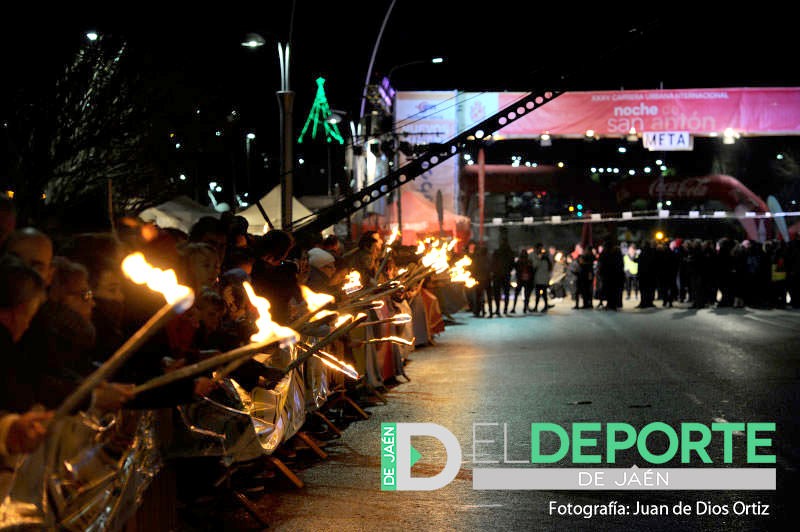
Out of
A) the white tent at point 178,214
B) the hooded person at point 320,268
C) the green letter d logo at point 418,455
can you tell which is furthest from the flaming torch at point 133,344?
the white tent at point 178,214

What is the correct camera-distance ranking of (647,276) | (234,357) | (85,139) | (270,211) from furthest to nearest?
1. (647,276)
2. (270,211)
3. (85,139)
4. (234,357)

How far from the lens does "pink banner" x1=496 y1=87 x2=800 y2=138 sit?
35844mm

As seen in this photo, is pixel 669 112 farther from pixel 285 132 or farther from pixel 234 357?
pixel 234 357

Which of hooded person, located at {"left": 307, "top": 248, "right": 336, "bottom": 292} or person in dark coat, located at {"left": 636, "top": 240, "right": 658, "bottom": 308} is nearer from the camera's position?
hooded person, located at {"left": 307, "top": 248, "right": 336, "bottom": 292}

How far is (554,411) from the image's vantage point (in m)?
10.8

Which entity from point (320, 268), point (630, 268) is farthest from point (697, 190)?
point (320, 268)

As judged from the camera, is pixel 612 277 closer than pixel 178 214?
No

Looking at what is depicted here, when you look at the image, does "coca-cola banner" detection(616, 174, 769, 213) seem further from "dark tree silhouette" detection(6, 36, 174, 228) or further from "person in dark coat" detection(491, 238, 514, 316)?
"dark tree silhouette" detection(6, 36, 174, 228)

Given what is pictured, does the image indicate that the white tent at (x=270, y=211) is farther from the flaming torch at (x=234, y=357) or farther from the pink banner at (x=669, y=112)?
the flaming torch at (x=234, y=357)

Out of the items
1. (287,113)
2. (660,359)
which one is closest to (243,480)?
(660,359)

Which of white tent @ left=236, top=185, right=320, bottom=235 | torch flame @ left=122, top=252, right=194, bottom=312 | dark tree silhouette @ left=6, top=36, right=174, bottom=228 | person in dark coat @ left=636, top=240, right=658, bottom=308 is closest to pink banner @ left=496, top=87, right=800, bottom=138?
person in dark coat @ left=636, top=240, right=658, bottom=308

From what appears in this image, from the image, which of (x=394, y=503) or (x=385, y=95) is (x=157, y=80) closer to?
(x=394, y=503)

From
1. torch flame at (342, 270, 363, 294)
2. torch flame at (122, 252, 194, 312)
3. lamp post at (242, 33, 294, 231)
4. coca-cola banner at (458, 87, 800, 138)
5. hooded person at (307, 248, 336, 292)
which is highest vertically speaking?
coca-cola banner at (458, 87, 800, 138)

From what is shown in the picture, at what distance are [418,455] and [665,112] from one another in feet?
96.6
